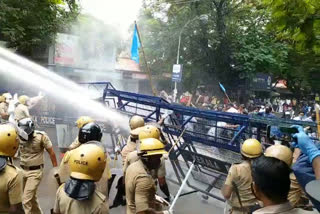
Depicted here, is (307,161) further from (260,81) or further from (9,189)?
(260,81)

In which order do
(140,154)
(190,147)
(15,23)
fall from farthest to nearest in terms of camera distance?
(15,23) → (190,147) → (140,154)

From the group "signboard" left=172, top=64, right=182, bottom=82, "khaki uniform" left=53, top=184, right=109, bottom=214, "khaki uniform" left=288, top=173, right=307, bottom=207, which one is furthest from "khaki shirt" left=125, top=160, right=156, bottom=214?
"signboard" left=172, top=64, right=182, bottom=82

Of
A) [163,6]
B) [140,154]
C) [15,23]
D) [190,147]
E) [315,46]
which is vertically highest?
[163,6]

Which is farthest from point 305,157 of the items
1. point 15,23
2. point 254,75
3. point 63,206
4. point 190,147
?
point 254,75

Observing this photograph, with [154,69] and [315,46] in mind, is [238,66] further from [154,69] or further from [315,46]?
[315,46]

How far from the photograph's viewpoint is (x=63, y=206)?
9.00ft

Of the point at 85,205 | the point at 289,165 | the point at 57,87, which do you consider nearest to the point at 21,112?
the point at 57,87

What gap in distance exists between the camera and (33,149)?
17.2ft

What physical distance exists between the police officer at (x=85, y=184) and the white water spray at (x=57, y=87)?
567 cm

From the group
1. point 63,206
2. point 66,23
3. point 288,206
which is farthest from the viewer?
point 66,23

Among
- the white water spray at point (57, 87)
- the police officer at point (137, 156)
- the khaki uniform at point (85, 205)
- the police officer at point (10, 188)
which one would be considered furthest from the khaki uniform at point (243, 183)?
the white water spray at point (57, 87)

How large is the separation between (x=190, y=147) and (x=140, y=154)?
321 centimetres

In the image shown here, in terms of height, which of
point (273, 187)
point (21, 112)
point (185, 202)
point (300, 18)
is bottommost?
point (185, 202)

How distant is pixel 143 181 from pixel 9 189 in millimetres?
1220
